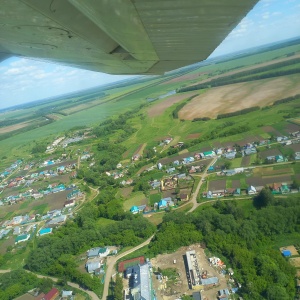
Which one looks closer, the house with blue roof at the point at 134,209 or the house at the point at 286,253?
the house at the point at 286,253

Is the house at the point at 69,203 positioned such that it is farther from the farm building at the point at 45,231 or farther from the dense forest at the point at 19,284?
the dense forest at the point at 19,284

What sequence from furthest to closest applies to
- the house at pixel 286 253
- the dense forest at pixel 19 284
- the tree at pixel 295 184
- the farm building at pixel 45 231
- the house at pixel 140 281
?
the farm building at pixel 45 231 → the tree at pixel 295 184 → the dense forest at pixel 19 284 → the house at pixel 286 253 → the house at pixel 140 281

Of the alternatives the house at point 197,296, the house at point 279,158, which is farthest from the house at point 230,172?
the house at point 197,296

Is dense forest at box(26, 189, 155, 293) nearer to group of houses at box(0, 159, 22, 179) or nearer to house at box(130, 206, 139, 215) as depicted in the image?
house at box(130, 206, 139, 215)

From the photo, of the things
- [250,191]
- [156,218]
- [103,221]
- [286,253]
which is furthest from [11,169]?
[286,253]

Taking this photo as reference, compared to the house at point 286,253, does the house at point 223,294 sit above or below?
below

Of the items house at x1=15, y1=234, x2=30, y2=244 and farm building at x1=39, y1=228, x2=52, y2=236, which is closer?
house at x1=15, y1=234, x2=30, y2=244

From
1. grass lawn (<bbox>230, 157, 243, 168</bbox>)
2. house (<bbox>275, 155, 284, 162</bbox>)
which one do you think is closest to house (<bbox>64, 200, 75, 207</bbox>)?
grass lawn (<bbox>230, 157, 243, 168</bbox>)

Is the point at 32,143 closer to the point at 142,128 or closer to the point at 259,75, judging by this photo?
the point at 142,128
